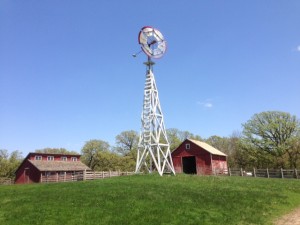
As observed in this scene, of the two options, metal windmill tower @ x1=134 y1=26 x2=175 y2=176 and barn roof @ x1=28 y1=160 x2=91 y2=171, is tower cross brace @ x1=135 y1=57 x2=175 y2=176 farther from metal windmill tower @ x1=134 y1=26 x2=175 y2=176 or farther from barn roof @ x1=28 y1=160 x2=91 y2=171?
barn roof @ x1=28 y1=160 x2=91 y2=171

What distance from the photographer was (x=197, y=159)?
4353cm

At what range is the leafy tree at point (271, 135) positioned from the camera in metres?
51.6

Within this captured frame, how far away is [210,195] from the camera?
1839 cm

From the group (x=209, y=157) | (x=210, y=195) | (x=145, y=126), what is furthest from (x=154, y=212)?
(x=209, y=157)

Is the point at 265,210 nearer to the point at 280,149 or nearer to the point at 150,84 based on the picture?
the point at 150,84

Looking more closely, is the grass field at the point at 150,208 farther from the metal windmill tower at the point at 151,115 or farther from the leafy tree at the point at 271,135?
the leafy tree at the point at 271,135

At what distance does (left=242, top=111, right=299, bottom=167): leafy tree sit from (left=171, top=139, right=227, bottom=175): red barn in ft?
34.9

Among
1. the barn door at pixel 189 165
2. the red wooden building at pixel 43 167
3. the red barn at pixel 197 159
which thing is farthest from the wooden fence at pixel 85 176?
the barn door at pixel 189 165

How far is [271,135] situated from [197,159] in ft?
59.6

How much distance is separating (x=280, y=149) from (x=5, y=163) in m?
57.8

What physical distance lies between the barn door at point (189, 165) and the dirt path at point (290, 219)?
3015 centimetres

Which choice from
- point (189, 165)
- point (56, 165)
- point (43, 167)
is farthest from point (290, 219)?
point (56, 165)

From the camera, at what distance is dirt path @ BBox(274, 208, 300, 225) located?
43.9ft

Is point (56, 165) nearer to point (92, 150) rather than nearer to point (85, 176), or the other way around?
point (85, 176)
